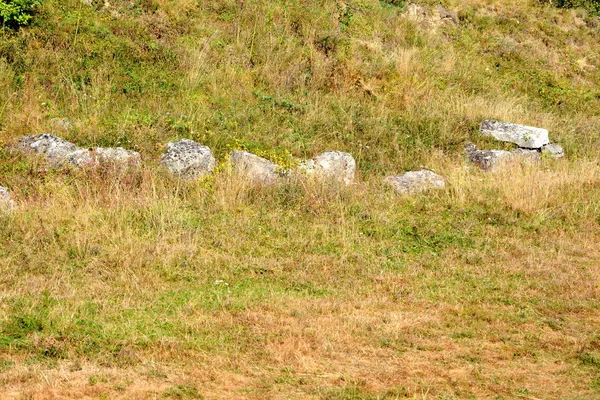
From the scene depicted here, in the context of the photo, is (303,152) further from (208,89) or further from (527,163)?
(527,163)

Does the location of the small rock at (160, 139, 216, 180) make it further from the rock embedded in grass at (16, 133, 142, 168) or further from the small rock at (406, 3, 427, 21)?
the small rock at (406, 3, 427, 21)

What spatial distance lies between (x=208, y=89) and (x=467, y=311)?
324 inches

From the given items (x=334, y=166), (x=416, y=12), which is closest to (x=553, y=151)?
(x=334, y=166)

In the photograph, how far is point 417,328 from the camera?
7.02 m

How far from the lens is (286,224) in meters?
9.77

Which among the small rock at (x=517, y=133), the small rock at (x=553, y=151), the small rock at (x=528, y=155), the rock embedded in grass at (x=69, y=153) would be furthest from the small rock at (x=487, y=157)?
the rock embedded in grass at (x=69, y=153)

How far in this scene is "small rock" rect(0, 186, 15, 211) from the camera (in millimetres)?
9030

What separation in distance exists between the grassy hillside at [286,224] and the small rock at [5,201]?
0.16 meters

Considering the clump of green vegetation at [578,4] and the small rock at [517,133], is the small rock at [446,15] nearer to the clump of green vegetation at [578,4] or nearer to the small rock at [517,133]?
the clump of green vegetation at [578,4]

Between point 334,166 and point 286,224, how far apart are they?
98.9 inches

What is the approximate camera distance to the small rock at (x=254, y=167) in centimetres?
1096

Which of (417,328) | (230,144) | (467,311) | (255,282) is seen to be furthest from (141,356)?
(230,144)

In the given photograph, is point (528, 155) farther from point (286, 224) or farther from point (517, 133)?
point (286, 224)

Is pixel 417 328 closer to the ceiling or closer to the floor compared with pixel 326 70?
closer to the floor
